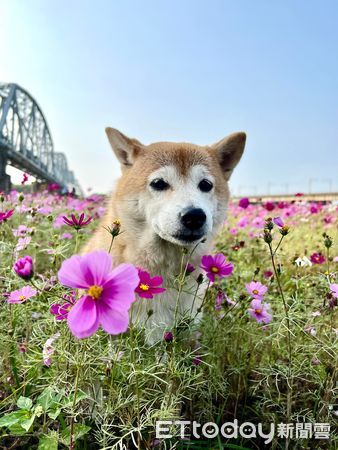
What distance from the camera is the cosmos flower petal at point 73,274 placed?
90cm

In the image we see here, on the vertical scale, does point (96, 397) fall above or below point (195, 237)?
below

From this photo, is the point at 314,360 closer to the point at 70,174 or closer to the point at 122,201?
the point at 122,201

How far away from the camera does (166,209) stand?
2.21m

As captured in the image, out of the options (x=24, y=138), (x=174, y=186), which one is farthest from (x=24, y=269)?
(x=24, y=138)

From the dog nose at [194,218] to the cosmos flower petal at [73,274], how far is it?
120cm

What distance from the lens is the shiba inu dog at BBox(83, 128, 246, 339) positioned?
2.14m

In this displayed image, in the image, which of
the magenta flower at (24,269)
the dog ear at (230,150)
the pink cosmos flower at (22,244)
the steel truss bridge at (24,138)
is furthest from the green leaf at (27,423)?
Result: the steel truss bridge at (24,138)

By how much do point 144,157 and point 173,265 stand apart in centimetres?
79

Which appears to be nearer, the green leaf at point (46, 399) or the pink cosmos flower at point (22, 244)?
the green leaf at point (46, 399)

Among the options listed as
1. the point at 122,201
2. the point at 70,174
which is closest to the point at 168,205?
the point at 122,201

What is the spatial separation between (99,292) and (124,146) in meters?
2.03

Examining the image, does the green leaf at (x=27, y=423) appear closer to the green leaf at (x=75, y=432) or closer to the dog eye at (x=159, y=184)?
the green leaf at (x=75, y=432)

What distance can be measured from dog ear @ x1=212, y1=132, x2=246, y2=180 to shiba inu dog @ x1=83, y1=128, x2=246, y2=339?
0.05 feet

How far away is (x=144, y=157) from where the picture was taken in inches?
104
